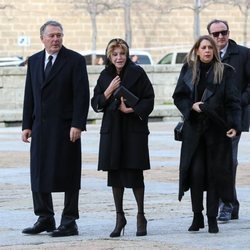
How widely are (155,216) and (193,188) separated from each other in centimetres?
121

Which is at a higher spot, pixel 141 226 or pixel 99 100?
pixel 99 100

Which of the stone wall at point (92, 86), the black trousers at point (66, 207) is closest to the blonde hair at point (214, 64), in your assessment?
the black trousers at point (66, 207)

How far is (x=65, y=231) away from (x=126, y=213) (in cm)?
166

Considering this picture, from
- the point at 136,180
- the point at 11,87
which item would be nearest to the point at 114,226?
the point at 136,180

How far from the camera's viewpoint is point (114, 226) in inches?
431

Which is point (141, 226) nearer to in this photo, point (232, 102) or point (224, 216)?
point (224, 216)

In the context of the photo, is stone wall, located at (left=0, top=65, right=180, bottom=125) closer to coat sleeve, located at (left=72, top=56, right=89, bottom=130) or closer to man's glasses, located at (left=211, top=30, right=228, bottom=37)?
man's glasses, located at (left=211, top=30, right=228, bottom=37)

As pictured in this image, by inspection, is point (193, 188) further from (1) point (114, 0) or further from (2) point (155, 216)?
(1) point (114, 0)

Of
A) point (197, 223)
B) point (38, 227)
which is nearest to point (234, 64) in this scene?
point (197, 223)

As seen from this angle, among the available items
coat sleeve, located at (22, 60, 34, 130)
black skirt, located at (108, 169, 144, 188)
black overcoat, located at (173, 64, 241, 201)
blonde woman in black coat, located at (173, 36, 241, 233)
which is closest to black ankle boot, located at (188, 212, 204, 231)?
blonde woman in black coat, located at (173, 36, 241, 233)

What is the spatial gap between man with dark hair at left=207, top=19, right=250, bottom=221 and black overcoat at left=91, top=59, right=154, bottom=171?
122 cm

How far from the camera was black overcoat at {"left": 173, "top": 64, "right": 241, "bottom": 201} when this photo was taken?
10.5 metres

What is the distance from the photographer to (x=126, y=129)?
34.2 feet

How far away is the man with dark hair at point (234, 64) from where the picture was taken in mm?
11352
